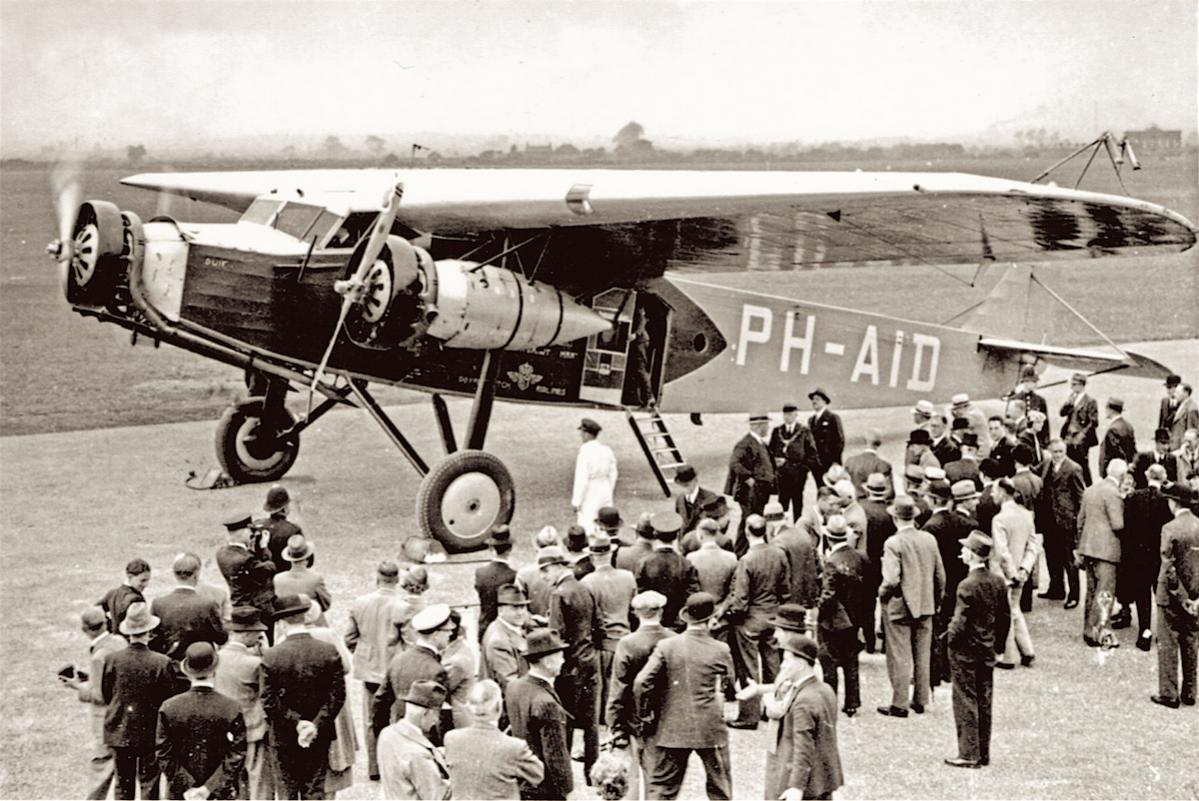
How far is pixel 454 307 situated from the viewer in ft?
37.4

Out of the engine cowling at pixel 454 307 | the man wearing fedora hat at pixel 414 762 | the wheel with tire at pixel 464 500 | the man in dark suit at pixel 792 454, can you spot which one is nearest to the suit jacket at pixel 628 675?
the man wearing fedora hat at pixel 414 762

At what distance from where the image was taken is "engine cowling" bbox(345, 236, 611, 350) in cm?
1099

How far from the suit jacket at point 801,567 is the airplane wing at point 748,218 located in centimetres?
362

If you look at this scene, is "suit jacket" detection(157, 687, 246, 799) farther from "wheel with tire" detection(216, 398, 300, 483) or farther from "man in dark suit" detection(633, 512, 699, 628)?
"wheel with tire" detection(216, 398, 300, 483)

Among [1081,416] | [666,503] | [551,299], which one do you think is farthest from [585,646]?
[1081,416]

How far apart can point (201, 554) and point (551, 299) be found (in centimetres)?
458

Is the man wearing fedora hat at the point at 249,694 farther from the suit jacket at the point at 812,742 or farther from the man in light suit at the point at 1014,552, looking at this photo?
the man in light suit at the point at 1014,552

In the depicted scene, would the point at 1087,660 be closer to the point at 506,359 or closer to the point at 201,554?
the point at 506,359

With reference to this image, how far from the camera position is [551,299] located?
12.5m

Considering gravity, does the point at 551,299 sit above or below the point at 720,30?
below

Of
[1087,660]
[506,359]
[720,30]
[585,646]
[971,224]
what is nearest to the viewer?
[585,646]

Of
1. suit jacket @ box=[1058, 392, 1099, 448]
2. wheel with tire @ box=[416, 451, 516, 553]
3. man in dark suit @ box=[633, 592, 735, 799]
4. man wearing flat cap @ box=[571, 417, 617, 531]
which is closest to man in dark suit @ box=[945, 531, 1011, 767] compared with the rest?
man in dark suit @ box=[633, 592, 735, 799]

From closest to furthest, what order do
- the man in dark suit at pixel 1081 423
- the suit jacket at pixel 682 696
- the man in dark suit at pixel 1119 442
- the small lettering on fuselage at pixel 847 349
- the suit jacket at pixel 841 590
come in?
the suit jacket at pixel 682 696, the suit jacket at pixel 841 590, the man in dark suit at pixel 1119 442, the man in dark suit at pixel 1081 423, the small lettering on fuselage at pixel 847 349

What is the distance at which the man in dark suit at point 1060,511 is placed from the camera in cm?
1046
